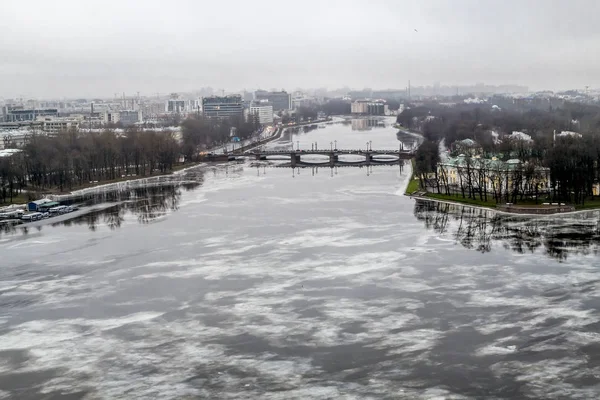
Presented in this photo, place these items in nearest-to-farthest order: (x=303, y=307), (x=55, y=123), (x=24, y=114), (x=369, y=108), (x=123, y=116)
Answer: (x=303, y=307) < (x=55, y=123) < (x=24, y=114) < (x=123, y=116) < (x=369, y=108)

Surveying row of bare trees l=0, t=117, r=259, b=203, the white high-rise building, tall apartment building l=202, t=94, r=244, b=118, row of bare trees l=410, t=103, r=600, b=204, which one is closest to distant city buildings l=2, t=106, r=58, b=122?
tall apartment building l=202, t=94, r=244, b=118

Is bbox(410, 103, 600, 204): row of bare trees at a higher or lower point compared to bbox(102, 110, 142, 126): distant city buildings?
lower

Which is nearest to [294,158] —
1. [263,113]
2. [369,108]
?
[263,113]

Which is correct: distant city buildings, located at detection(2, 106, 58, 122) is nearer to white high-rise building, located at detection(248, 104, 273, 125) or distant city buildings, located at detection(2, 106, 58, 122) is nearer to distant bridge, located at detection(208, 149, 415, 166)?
white high-rise building, located at detection(248, 104, 273, 125)

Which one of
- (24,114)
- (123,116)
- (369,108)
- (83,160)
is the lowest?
(83,160)

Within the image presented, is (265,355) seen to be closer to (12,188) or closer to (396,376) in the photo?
(396,376)

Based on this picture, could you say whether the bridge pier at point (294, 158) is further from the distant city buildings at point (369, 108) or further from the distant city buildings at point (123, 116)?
the distant city buildings at point (369, 108)

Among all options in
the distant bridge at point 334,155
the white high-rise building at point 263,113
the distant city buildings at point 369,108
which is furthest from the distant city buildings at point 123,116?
the distant bridge at point 334,155

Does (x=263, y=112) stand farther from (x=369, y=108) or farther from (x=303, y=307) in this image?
(x=303, y=307)
